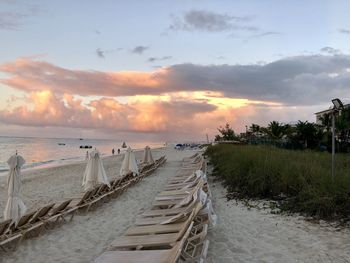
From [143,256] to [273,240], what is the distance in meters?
2.62

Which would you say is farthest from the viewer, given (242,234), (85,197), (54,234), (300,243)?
(85,197)

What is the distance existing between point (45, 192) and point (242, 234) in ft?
29.5

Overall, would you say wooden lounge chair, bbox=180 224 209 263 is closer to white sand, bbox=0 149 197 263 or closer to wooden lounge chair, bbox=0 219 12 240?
white sand, bbox=0 149 197 263

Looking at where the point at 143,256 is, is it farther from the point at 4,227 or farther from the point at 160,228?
the point at 4,227

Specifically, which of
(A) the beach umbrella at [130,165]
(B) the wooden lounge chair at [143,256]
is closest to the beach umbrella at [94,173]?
(A) the beach umbrella at [130,165]

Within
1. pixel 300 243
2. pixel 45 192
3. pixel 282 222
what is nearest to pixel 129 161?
pixel 45 192

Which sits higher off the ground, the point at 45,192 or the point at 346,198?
the point at 346,198

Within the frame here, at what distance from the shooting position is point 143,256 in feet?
13.2

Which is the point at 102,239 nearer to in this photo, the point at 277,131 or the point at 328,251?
the point at 328,251

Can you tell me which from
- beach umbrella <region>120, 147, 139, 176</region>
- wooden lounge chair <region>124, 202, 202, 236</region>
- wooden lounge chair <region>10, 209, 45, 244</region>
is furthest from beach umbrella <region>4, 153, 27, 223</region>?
beach umbrella <region>120, 147, 139, 176</region>

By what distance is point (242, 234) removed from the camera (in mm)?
6191

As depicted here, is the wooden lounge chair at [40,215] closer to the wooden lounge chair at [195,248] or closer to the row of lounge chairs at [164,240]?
the row of lounge chairs at [164,240]

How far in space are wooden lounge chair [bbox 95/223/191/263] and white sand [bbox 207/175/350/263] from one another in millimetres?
1196

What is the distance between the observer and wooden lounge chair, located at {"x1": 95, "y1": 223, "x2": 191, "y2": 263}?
3.80 m
